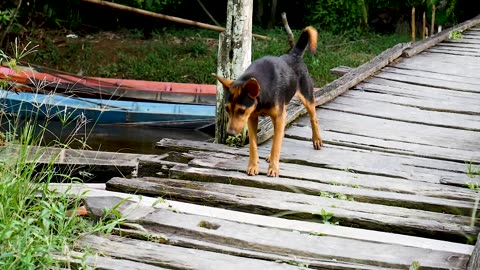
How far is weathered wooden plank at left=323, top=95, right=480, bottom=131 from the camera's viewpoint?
5812 millimetres

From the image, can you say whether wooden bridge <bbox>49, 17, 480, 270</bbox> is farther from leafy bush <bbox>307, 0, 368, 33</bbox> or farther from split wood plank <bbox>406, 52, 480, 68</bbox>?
leafy bush <bbox>307, 0, 368, 33</bbox>

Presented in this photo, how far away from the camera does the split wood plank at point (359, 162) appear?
4453 millimetres

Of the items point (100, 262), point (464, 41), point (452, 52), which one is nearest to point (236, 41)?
point (100, 262)

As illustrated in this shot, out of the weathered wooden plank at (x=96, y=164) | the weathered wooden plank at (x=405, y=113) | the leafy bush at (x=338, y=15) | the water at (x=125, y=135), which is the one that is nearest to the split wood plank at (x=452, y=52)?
the weathered wooden plank at (x=405, y=113)

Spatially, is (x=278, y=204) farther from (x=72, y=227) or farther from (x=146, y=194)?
(x=72, y=227)

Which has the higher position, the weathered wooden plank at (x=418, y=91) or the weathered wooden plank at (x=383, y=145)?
the weathered wooden plank at (x=418, y=91)

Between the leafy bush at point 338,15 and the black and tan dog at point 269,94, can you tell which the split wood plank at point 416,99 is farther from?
the leafy bush at point 338,15

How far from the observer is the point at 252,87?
13.8 ft

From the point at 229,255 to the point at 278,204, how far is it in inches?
26.5

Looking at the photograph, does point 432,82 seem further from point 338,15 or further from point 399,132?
point 338,15

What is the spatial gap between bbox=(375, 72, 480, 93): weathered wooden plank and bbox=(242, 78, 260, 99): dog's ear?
3.34 meters

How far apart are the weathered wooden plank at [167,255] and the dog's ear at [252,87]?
1150mm

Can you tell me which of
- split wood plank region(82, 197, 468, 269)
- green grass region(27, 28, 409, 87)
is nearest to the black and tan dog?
split wood plank region(82, 197, 468, 269)

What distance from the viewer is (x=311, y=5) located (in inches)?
587
